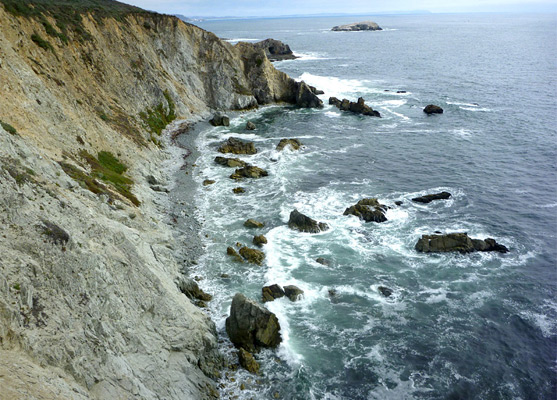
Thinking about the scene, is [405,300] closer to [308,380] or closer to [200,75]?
[308,380]

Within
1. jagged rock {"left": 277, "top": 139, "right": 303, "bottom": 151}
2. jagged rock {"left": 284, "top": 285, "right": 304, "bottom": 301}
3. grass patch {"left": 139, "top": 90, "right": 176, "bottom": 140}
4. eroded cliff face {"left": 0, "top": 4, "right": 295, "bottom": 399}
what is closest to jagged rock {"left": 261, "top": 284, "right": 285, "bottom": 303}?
jagged rock {"left": 284, "top": 285, "right": 304, "bottom": 301}

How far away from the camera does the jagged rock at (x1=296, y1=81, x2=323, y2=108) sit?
8594 centimetres

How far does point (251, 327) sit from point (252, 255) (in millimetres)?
9414

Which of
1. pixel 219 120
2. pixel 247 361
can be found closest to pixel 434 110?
pixel 219 120

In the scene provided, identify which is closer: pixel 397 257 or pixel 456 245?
pixel 397 257

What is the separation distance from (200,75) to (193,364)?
229 feet

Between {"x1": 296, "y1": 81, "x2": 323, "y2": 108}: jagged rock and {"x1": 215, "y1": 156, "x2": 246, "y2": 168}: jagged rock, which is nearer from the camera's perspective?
{"x1": 215, "y1": 156, "x2": 246, "y2": 168}: jagged rock

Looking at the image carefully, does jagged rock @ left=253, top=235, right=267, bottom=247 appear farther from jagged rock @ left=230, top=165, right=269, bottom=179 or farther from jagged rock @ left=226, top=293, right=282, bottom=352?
jagged rock @ left=230, top=165, right=269, bottom=179

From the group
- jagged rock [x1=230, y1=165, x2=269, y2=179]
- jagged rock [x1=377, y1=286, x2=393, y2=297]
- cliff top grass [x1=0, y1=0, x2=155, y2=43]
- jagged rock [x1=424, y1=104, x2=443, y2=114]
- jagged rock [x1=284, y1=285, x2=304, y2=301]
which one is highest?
cliff top grass [x1=0, y1=0, x2=155, y2=43]

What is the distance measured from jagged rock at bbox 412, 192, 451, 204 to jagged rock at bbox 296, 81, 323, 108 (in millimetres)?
47220

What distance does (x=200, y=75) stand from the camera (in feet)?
265

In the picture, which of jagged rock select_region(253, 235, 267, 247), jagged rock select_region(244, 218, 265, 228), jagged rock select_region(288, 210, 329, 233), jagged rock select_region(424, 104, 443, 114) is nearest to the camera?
jagged rock select_region(253, 235, 267, 247)

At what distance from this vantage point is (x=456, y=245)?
34.8 m

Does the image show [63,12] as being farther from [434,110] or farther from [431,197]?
[434,110]
